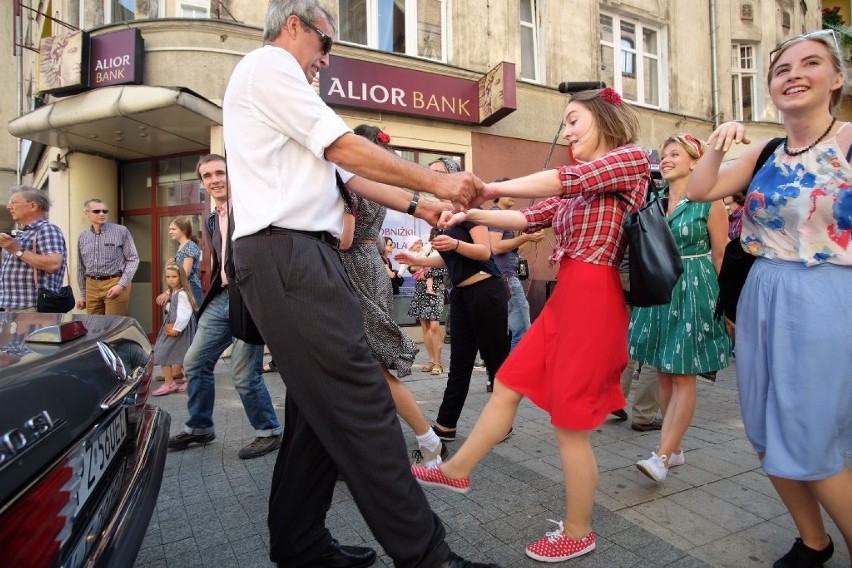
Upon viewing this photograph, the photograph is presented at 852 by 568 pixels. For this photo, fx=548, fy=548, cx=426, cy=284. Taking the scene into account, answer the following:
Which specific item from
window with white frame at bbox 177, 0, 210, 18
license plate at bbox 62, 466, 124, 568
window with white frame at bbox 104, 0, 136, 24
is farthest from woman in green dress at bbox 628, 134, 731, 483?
window with white frame at bbox 104, 0, 136, 24

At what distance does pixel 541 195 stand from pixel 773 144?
959mm

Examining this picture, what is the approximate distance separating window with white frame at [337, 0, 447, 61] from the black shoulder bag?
328 inches

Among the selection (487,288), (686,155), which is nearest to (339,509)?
(487,288)

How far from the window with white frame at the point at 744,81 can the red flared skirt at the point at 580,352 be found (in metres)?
15.1

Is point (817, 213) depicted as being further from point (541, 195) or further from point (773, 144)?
point (541, 195)

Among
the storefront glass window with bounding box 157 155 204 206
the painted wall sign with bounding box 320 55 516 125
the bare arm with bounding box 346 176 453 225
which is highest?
the painted wall sign with bounding box 320 55 516 125

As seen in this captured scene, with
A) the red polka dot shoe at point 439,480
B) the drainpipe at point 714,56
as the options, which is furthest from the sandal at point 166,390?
the drainpipe at point 714,56

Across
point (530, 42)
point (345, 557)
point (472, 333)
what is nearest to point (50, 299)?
point (472, 333)

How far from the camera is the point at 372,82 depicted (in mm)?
9008

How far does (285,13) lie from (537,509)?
2381 millimetres

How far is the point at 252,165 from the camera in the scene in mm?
1685

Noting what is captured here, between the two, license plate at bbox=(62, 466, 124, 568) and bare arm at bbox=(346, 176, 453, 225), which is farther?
bare arm at bbox=(346, 176, 453, 225)

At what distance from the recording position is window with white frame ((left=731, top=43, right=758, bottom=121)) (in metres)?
14.7

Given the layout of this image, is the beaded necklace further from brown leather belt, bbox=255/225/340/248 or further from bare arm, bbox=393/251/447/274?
bare arm, bbox=393/251/447/274
